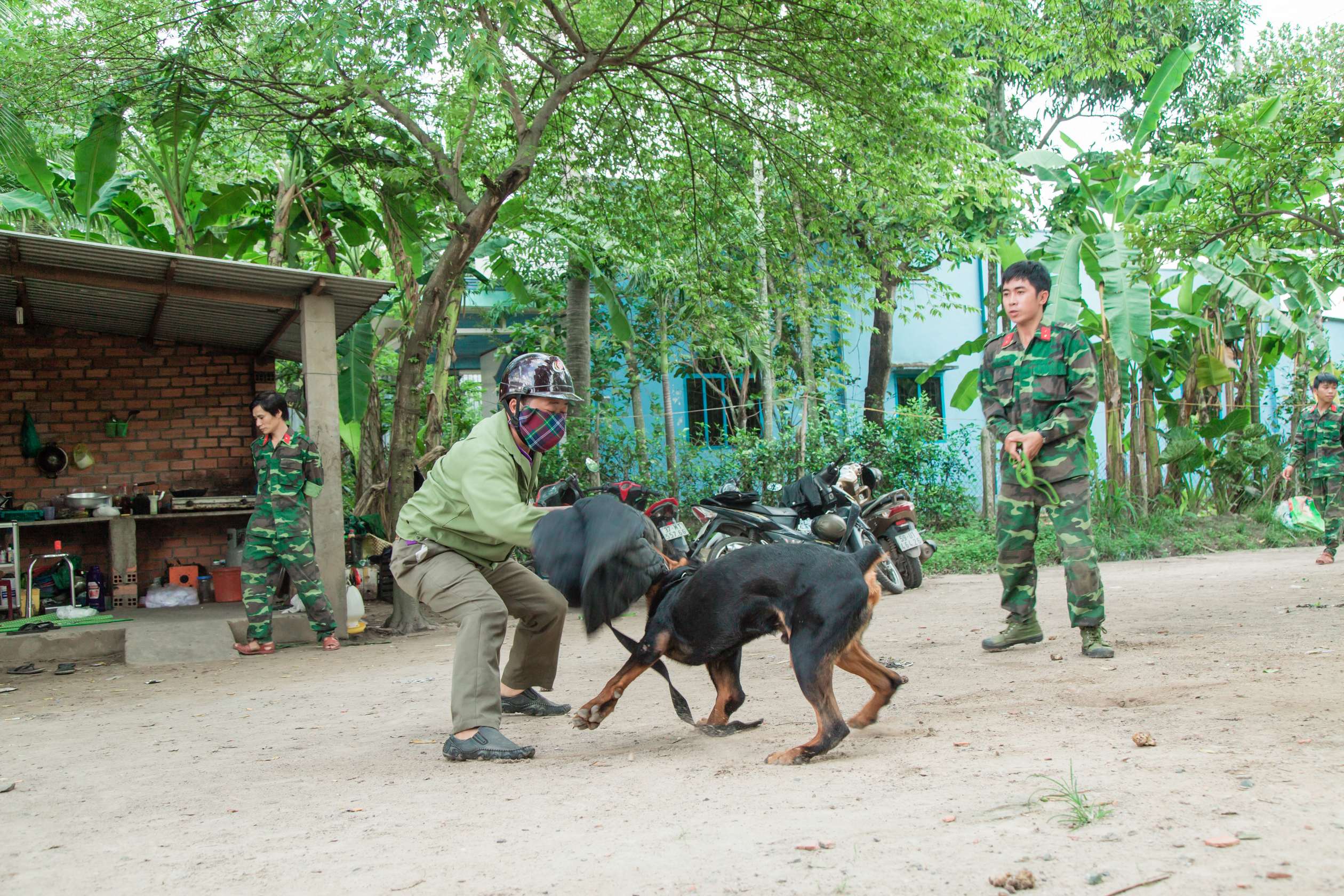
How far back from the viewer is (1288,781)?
3.23 metres

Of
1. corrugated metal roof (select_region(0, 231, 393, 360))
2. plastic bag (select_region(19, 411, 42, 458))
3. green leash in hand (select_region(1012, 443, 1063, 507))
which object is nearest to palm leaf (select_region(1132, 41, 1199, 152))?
green leash in hand (select_region(1012, 443, 1063, 507))

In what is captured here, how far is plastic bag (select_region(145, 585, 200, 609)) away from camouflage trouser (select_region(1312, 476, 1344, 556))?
11.4 metres

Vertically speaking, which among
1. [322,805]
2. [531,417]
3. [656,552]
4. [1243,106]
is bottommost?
[322,805]

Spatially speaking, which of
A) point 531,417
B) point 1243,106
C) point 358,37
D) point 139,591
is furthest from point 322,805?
point 139,591

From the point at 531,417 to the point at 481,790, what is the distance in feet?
5.09

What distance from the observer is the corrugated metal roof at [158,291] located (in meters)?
8.06

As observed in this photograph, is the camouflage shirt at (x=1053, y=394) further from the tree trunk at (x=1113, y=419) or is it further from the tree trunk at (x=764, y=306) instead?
the tree trunk at (x=1113, y=419)

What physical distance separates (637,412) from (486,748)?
1148 cm

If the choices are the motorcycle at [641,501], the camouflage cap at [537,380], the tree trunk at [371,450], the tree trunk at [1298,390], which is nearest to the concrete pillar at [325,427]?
the motorcycle at [641,501]

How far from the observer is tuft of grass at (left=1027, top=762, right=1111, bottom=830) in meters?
2.99

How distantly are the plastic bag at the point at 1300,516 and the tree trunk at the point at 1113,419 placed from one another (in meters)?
5.54

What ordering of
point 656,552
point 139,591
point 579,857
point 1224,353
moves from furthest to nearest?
point 1224,353 < point 139,591 < point 656,552 < point 579,857

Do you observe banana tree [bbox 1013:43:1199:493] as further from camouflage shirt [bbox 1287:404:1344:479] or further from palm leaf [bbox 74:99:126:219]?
palm leaf [bbox 74:99:126:219]

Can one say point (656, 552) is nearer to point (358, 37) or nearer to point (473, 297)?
point (358, 37)
